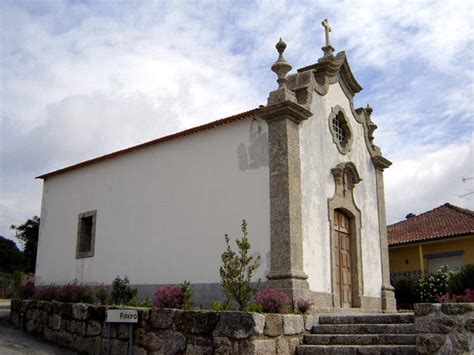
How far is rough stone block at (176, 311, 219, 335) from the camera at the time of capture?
7.77m

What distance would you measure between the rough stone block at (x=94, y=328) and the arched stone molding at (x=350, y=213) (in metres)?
5.30

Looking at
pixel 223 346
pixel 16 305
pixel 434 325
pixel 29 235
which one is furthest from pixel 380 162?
pixel 29 235

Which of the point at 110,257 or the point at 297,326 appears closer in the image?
the point at 297,326

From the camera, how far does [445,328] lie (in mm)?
6887

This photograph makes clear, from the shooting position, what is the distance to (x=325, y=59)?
43.8ft

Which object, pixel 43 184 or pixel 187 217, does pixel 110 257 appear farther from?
pixel 43 184

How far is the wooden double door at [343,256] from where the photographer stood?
483 inches

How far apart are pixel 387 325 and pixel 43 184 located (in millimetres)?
12487

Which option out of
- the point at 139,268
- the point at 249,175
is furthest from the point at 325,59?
the point at 139,268

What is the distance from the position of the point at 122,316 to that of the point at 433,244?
13953 millimetres

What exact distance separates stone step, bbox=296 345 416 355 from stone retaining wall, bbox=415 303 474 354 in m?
0.51

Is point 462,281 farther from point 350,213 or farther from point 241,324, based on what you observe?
point 241,324

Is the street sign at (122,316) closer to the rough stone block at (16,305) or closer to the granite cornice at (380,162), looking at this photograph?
the rough stone block at (16,305)

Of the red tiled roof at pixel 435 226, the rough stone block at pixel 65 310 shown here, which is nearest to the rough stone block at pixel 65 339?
the rough stone block at pixel 65 310
